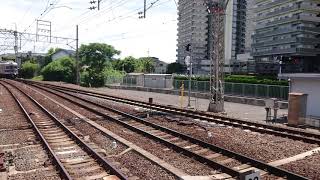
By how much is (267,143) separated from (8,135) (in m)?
9.48

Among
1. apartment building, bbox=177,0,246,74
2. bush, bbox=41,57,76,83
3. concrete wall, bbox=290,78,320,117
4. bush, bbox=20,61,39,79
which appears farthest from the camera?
apartment building, bbox=177,0,246,74

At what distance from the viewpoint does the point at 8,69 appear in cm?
8125

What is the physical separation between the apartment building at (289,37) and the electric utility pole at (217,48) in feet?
213

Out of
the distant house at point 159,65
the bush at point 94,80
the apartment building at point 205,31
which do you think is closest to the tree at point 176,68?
the apartment building at point 205,31

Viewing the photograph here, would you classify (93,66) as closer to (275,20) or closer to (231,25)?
(275,20)

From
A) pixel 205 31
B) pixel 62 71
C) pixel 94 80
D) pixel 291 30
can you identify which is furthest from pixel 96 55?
pixel 205 31

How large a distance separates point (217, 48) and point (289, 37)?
78.8 m

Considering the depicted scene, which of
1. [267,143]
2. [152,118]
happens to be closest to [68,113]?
[152,118]

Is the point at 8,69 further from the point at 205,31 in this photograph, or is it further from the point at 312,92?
the point at 205,31

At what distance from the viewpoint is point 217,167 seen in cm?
1048

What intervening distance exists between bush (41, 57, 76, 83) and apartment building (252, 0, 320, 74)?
42.7 meters

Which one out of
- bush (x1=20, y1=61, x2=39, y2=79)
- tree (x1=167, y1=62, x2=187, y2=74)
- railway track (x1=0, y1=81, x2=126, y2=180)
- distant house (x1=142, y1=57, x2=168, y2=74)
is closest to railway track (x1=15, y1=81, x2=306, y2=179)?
railway track (x1=0, y1=81, x2=126, y2=180)

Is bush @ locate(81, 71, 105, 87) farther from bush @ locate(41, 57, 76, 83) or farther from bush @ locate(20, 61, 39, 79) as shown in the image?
bush @ locate(20, 61, 39, 79)

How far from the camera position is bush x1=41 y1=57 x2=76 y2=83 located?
79.5 meters
